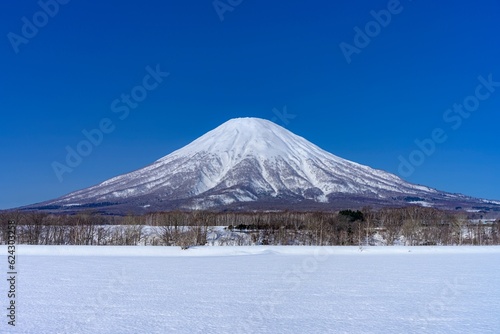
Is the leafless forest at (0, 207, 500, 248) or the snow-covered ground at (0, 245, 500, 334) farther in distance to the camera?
the leafless forest at (0, 207, 500, 248)

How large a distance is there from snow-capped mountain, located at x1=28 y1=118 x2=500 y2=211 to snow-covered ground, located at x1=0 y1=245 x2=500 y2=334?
5079 centimetres

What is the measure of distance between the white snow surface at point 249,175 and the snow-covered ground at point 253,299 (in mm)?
53174

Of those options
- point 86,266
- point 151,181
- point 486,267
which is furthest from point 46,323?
point 151,181

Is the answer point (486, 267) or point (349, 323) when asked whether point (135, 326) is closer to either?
point (349, 323)

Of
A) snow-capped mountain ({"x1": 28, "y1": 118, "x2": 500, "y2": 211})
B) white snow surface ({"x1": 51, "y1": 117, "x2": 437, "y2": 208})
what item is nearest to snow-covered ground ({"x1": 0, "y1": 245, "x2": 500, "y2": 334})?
snow-capped mountain ({"x1": 28, "y1": 118, "x2": 500, "y2": 211})

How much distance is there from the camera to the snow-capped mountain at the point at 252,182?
6869cm

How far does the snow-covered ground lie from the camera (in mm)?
6031

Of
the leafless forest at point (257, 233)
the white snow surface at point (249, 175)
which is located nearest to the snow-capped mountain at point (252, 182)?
the white snow surface at point (249, 175)

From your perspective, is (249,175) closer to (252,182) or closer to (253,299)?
(252,182)

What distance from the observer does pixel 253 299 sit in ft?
26.0

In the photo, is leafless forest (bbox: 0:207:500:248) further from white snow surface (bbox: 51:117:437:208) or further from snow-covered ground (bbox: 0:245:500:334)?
white snow surface (bbox: 51:117:437:208)

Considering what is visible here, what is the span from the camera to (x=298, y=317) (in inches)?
257

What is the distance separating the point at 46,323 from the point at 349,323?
389 cm

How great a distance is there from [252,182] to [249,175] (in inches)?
134
